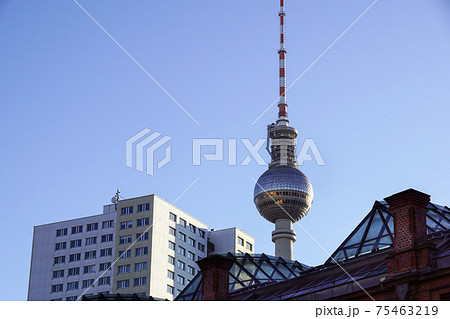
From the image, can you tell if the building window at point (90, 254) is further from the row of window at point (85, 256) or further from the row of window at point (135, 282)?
the row of window at point (135, 282)

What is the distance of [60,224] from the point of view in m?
144

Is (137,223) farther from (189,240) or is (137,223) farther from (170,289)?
(170,289)

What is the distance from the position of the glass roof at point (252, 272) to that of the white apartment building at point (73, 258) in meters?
82.0

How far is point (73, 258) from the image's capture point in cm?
14025

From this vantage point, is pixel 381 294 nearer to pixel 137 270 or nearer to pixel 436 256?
pixel 436 256

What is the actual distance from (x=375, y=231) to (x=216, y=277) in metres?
8.85

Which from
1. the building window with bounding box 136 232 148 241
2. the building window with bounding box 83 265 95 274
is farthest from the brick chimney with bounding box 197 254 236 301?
the building window with bounding box 83 265 95 274

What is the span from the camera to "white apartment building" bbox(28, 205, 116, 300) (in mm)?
136625

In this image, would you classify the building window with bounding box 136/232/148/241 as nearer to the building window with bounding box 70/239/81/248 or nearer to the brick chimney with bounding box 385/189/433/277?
the building window with bounding box 70/239/81/248

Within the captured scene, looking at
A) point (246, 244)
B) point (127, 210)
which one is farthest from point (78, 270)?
point (246, 244)

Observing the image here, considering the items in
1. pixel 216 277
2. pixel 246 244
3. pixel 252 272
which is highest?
pixel 246 244

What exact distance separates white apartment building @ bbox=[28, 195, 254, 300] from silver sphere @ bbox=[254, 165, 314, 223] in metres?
24.9
